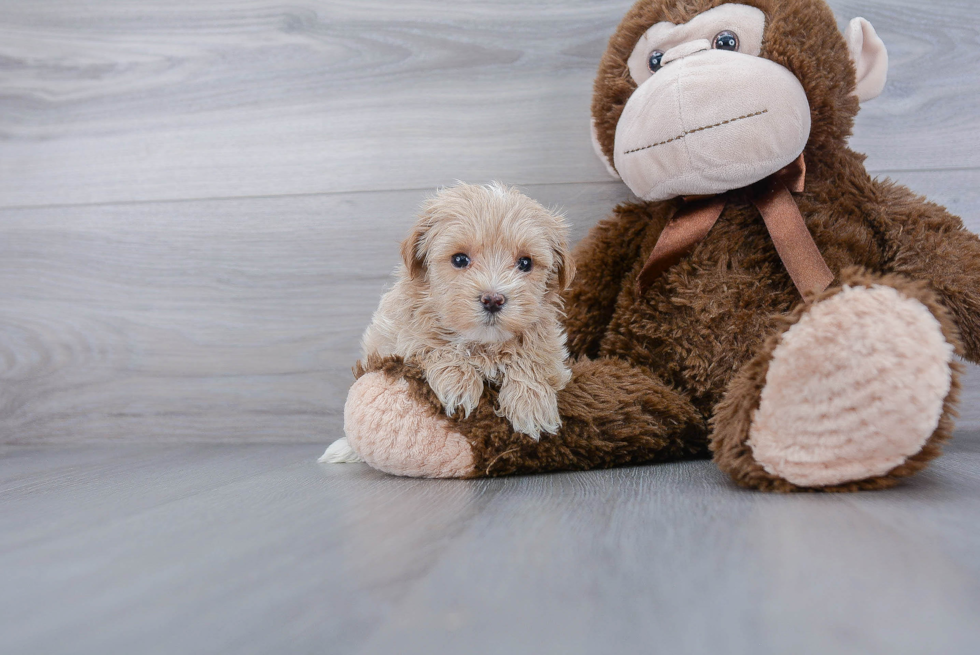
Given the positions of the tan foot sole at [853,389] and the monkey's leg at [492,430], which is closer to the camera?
the tan foot sole at [853,389]

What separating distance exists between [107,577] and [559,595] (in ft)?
1.06

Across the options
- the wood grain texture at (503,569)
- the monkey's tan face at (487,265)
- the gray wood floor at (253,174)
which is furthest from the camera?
the gray wood floor at (253,174)

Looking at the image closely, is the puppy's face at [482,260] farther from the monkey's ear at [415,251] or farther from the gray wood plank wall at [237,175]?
the gray wood plank wall at [237,175]

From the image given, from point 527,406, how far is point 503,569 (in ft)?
0.98

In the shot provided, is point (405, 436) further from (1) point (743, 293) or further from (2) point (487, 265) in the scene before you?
(1) point (743, 293)

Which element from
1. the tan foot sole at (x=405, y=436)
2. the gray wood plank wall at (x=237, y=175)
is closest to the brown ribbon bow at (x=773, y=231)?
the gray wood plank wall at (x=237, y=175)

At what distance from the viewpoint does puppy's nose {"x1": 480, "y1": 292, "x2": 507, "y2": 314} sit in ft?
2.38

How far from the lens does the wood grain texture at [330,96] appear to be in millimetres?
1131

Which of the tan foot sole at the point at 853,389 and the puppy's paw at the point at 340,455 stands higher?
the tan foot sole at the point at 853,389

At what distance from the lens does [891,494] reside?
65 centimetres

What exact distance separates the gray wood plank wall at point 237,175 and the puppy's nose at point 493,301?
49 centimetres

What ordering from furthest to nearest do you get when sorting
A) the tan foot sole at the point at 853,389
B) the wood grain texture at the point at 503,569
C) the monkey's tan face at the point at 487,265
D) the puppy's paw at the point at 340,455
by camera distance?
1. the puppy's paw at the point at 340,455
2. the monkey's tan face at the point at 487,265
3. the tan foot sole at the point at 853,389
4. the wood grain texture at the point at 503,569

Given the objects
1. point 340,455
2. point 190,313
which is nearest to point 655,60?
point 340,455

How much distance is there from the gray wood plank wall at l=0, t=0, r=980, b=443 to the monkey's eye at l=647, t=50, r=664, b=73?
25cm
